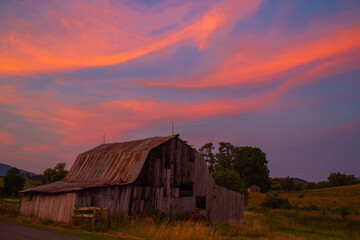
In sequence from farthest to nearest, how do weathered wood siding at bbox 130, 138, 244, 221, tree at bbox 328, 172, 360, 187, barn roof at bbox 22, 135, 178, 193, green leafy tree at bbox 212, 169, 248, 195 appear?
tree at bbox 328, 172, 360, 187 → green leafy tree at bbox 212, 169, 248, 195 → weathered wood siding at bbox 130, 138, 244, 221 → barn roof at bbox 22, 135, 178, 193

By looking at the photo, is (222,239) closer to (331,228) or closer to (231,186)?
(331,228)

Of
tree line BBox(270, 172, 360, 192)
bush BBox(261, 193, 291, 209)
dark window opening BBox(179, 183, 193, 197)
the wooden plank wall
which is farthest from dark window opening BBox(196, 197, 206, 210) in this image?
tree line BBox(270, 172, 360, 192)

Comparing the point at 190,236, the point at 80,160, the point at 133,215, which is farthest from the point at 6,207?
the point at 190,236

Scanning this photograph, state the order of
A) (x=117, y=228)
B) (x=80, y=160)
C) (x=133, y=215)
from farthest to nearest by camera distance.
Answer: (x=80, y=160), (x=133, y=215), (x=117, y=228)

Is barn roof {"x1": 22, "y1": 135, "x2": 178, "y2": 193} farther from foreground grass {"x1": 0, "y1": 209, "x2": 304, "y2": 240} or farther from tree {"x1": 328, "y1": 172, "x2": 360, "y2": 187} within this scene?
tree {"x1": 328, "y1": 172, "x2": 360, "y2": 187}

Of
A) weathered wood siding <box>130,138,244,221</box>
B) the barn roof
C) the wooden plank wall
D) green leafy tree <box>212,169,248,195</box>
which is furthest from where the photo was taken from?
green leafy tree <box>212,169,248,195</box>

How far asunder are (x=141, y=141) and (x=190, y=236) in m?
16.3

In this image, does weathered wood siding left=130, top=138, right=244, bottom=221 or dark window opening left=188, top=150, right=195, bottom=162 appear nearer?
weathered wood siding left=130, top=138, right=244, bottom=221

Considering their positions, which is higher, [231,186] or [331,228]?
[231,186]

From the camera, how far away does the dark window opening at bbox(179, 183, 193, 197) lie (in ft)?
87.8

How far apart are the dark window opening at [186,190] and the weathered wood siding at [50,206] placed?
9098 millimetres

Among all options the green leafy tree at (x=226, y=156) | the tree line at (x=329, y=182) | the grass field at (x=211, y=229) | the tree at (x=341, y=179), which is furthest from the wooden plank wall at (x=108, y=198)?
the tree at (x=341, y=179)

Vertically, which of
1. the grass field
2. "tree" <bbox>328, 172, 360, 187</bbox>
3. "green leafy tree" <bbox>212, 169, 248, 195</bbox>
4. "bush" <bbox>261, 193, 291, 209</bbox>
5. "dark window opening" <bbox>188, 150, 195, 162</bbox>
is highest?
"tree" <bbox>328, 172, 360, 187</bbox>

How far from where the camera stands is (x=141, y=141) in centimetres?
2995
